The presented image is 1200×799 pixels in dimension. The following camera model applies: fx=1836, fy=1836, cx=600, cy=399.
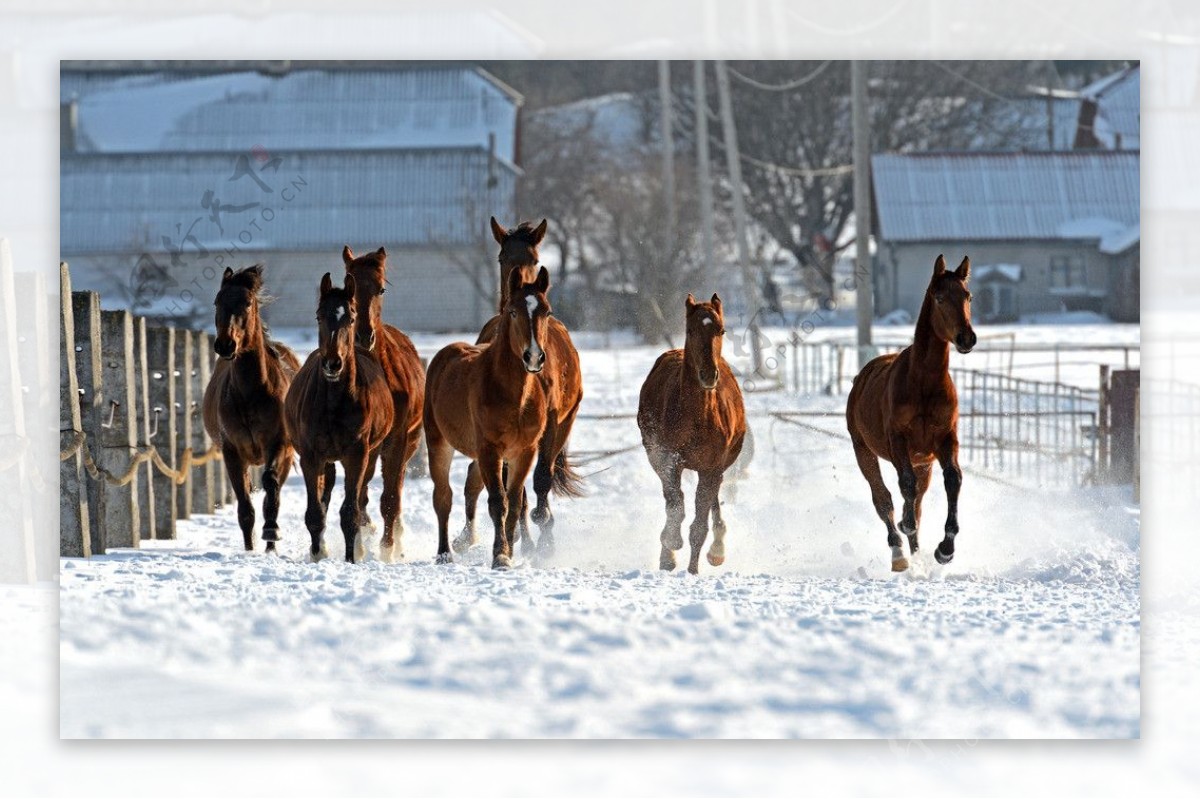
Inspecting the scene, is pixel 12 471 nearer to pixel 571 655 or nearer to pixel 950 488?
pixel 571 655

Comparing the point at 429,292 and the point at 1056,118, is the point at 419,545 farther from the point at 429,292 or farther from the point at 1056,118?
the point at 1056,118

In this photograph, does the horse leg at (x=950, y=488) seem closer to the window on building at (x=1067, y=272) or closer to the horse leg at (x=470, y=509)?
the window on building at (x=1067, y=272)

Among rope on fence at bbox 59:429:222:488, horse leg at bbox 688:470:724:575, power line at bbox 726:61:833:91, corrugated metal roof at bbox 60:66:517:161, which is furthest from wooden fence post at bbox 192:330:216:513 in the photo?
power line at bbox 726:61:833:91

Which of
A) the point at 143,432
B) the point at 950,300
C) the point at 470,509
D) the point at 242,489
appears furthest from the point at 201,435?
the point at 950,300

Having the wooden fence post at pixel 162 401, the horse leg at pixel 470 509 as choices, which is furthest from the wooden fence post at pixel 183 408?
the horse leg at pixel 470 509

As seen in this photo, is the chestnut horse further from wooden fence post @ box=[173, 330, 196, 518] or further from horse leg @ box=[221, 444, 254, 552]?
wooden fence post @ box=[173, 330, 196, 518]
